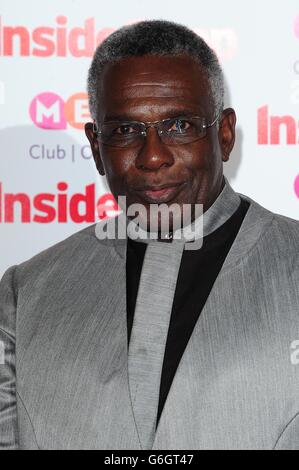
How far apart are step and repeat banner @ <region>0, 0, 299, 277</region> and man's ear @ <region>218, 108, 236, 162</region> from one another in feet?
1.48

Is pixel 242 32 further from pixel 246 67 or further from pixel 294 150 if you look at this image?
pixel 294 150

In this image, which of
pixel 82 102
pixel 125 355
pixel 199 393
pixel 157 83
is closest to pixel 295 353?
pixel 199 393

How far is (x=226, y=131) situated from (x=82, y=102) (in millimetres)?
619

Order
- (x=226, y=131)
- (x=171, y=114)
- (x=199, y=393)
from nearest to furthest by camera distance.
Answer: (x=199, y=393), (x=171, y=114), (x=226, y=131)

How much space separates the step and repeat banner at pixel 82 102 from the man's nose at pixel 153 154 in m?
0.63

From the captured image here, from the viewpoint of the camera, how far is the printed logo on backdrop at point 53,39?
2012 mm

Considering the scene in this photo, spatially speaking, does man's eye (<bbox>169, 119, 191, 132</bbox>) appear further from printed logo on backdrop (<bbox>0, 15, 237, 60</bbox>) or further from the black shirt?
printed logo on backdrop (<bbox>0, 15, 237, 60</bbox>)

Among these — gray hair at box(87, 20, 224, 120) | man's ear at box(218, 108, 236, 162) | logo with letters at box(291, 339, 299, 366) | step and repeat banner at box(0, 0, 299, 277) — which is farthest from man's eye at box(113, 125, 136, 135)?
step and repeat banner at box(0, 0, 299, 277)

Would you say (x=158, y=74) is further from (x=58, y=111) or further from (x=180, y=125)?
(x=58, y=111)

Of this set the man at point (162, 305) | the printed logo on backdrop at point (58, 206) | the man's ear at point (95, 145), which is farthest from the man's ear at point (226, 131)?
the printed logo on backdrop at point (58, 206)

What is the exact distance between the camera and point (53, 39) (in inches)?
→ 79.5

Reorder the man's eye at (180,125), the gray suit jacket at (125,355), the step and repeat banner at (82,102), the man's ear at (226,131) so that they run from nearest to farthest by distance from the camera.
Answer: the gray suit jacket at (125,355) < the man's eye at (180,125) < the man's ear at (226,131) < the step and repeat banner at (82,102)

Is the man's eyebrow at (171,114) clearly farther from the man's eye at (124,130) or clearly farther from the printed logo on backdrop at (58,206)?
the printed logo on backdrop at (58,206)

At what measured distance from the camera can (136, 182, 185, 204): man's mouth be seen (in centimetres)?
138
